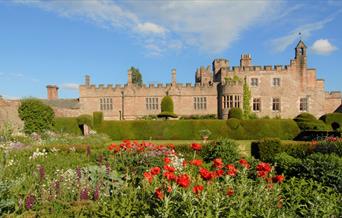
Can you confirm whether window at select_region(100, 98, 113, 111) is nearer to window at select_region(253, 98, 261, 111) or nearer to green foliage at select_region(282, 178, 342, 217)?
window at select_region(253, 98, 261, 111)

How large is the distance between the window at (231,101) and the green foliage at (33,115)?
17.4 metres

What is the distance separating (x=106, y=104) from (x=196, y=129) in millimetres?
14606

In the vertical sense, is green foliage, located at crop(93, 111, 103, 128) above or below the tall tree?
below

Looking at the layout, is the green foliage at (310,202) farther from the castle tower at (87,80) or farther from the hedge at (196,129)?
the castle tower at (87,80)

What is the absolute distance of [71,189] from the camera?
490cm

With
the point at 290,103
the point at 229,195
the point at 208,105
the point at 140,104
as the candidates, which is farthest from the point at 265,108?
the point at 229,195

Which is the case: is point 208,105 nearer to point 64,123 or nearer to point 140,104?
point 140,104

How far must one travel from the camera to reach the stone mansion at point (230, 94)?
30016mm

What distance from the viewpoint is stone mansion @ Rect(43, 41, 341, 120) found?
98.5ft

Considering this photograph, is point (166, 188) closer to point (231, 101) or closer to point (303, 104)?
point (231, 101)

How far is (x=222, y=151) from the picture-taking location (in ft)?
27.3

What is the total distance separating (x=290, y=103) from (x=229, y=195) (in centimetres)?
2953

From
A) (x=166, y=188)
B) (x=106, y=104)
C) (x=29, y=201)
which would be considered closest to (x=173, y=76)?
(x=106, y=104)

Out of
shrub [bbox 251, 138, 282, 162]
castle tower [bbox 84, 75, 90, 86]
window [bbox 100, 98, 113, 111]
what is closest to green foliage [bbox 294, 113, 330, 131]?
shrub [bbox 251, 138, 282, 162]
